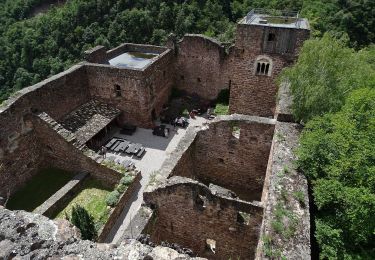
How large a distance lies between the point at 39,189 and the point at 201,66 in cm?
1439

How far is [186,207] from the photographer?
11070 mm

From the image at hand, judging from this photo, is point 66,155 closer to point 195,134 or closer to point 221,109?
point 195,134

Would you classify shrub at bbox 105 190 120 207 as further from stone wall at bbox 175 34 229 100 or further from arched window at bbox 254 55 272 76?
stone wall at bbox 175 34 229 100

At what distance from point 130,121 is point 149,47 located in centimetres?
721

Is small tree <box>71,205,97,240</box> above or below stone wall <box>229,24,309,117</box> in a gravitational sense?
below

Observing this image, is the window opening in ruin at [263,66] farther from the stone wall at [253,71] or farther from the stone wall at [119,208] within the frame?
the stone wall at [119,208]

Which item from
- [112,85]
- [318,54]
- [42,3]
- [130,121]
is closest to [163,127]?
[130,121]

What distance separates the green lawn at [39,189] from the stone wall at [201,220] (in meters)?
8.51

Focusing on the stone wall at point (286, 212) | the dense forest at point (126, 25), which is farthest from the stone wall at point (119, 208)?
the dense forest at point (126, 25)

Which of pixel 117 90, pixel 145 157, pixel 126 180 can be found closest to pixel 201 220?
pixel 126 180

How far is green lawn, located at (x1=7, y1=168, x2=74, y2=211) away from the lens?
16.8 m

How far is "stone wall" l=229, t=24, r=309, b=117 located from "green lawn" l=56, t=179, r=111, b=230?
35.7ft

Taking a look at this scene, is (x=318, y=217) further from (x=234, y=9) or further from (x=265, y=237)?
(x=234, y=9)

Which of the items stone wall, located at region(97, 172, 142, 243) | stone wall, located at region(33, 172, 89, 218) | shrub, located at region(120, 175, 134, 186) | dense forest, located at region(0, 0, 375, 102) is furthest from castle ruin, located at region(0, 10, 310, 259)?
dense forest, located at region(0, 0, 375, 102)
